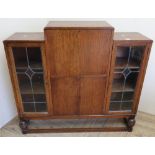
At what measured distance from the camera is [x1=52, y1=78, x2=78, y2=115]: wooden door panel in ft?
5.02

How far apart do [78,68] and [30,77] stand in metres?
0.49

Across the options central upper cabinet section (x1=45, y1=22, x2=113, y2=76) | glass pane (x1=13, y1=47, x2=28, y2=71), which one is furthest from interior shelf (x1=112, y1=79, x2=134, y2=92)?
glass pane (x1=13, y1=47, x2=28, y2=71)

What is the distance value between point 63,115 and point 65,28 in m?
0.94

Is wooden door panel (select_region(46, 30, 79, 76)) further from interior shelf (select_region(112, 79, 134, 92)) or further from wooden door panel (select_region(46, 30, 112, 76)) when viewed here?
interior shelf (select_region(112, 79, 134, 92))

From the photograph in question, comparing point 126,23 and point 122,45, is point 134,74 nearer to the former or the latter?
point 122,45

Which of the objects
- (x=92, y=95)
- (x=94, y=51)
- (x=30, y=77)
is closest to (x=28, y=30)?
(x=30, y=77)

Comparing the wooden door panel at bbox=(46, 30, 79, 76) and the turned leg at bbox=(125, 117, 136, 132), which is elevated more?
the wooden door panel at bbox=(46, 30, 79, 76)

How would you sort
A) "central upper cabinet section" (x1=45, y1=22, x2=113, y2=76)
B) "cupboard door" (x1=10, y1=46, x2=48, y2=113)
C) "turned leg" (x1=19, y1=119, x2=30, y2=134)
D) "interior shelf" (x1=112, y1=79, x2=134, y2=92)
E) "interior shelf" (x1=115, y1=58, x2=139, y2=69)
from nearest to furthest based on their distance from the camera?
"central upper cabinet section" (x1=45, y1=22, x2=113, y2=76) < "cupboard door" (x1=10, y1=46, x2=48, y2=113) < "interior shelf" (x1=115, y1=58, x2=139, y2=69) < "interior shelf" (x1=112, y1=79, x2=134, y2=92) < "turned leg" (x1=19, y1=119, x2=30, y2=134)

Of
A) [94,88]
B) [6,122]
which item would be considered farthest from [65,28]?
[6,122]

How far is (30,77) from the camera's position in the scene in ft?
5.02

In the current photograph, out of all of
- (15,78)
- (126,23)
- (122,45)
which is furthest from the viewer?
(126,23)

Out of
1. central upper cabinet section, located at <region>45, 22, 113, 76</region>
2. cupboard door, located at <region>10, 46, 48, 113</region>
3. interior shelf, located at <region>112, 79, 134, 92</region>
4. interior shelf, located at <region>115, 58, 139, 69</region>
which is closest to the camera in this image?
central upper cabinet section, located at <region>45, 22, 113, 76</region>

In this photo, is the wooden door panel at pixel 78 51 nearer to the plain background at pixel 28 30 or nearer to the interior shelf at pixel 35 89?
the interior shelf at pixel 35 89

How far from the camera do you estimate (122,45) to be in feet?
4.59
